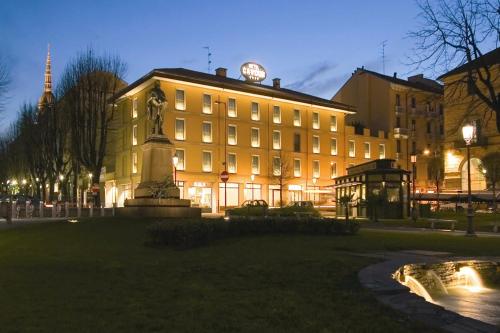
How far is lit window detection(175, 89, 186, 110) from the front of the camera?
59562 mm

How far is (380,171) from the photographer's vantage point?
35500 millimetres

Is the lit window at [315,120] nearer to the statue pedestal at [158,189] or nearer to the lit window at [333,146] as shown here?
the lit window at [333,146]

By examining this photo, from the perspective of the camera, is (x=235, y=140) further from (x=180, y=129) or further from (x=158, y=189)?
(x=158, y=189)

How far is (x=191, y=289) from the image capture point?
27.0ft

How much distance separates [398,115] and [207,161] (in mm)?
30959

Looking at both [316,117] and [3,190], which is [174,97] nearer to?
[316,117]

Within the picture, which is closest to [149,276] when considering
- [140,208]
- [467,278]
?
[467,278]

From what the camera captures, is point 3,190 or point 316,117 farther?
point 3,190

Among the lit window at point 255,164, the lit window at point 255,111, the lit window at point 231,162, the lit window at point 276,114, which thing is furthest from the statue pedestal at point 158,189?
the lit window at point 276,114

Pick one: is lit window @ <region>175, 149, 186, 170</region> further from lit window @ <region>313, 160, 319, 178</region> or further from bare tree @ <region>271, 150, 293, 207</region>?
lit window @ <region>313, 160, 319, 178</region>

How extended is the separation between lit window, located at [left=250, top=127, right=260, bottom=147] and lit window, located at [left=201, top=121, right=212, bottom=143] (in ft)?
19.4

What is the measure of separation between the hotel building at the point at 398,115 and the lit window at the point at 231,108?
22559 millimetres

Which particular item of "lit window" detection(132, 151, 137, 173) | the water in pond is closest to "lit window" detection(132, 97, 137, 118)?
"lit window" detection(132, 151, 137, 173)

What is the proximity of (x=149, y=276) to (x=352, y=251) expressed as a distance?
250 inches
